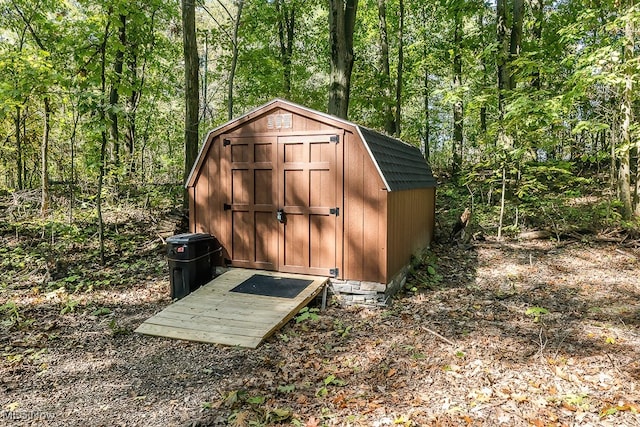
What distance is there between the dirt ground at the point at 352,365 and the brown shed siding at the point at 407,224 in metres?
0.84

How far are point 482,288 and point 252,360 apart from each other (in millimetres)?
4680

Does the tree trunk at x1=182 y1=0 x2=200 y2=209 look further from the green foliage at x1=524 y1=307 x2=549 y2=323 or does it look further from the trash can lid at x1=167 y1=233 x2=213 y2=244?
the green foliage at x1=524 y1=307 x2=549 y2=323

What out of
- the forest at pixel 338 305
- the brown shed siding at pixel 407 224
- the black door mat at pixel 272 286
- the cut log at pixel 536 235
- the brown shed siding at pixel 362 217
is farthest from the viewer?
the cut log at pixel 536 235

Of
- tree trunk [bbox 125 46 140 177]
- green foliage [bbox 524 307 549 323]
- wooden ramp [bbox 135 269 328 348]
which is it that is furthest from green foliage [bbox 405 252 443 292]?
tree trunk [bbox 125 46 140 177]

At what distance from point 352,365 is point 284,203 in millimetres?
3315

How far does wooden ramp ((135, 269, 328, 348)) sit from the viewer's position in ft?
16.3

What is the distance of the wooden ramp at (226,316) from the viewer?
16.3 feet

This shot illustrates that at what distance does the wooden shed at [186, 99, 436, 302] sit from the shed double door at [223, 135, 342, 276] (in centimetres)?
2

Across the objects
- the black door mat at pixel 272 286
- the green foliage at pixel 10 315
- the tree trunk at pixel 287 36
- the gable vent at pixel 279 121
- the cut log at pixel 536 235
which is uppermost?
the tree trunk at pixel 287 36

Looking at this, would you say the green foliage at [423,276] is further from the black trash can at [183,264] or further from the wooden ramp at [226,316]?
the black trash can at [183,264]

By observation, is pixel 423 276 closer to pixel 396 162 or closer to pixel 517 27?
pixel 396 162

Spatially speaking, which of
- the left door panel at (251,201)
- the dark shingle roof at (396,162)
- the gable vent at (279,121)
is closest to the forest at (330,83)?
the dark shingle roof at (396,162)

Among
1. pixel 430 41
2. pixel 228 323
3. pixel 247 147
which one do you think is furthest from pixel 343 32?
pixel 430 41

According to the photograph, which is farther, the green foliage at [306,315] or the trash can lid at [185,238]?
the trash can lid at [185,238]
